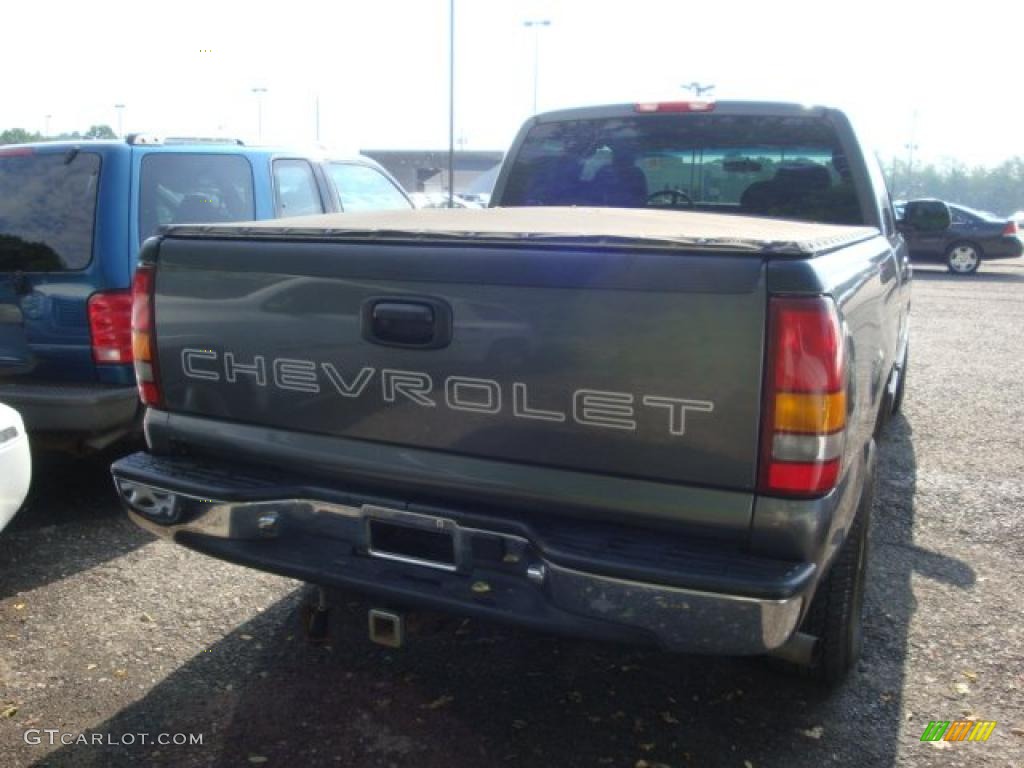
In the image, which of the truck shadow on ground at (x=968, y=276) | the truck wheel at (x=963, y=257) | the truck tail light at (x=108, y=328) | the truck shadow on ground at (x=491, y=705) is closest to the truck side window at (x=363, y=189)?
the truck tail light at (x=108, y=328)

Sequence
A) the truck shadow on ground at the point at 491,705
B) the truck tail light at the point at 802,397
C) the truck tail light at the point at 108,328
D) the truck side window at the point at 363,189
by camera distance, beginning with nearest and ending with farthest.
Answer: the truck tail light at the point at 802,397 → the truck shadow on ground at the point at 491,705 → the truck tail light at the point at 108,328 → the truck side window at the point at 363,189

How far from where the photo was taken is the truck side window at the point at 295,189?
5.67 metres

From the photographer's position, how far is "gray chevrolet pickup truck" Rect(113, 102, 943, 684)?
2.09 metres

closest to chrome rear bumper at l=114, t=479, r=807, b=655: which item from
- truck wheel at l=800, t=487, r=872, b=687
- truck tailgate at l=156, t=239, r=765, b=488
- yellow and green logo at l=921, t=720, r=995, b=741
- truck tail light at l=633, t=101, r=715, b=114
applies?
truck tailgate at l=156, t=239, r=765, b=488

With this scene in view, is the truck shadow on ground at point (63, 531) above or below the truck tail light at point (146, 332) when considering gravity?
below

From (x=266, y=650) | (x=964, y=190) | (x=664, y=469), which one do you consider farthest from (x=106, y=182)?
(x=964, y=190)

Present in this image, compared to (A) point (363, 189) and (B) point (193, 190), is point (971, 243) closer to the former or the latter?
(A) point (363, 189)

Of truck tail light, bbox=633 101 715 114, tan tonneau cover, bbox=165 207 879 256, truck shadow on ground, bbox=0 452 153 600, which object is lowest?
truck shadow on ground, bbox=0 452 153 600

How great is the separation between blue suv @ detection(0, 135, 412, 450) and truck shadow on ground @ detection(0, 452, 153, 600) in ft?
1.37

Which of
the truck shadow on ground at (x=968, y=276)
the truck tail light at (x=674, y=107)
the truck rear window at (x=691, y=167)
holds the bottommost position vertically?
the truck shadow on ground at (x=968, y=276)

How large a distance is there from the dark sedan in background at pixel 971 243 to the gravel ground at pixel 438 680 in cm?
1583

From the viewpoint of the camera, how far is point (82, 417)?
13.8 ft

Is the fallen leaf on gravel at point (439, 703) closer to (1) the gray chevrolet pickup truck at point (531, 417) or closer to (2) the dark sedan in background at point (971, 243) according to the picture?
(1) the gray chevrolet pickup truck at point (531, 417)

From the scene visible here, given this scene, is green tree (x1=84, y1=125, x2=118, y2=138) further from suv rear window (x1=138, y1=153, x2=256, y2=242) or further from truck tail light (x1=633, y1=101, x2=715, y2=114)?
truck tail light (x1=633, y1=101, x2=715, y2=114)
